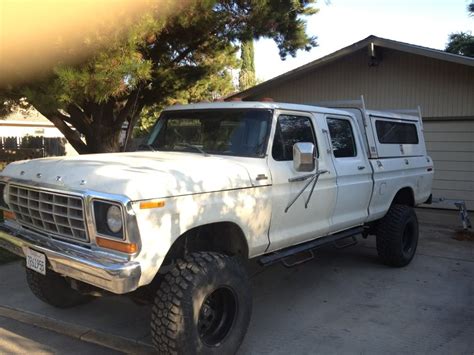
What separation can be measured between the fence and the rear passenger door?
646 inches

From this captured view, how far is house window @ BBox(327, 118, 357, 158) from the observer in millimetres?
5348

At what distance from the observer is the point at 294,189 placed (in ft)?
14.8

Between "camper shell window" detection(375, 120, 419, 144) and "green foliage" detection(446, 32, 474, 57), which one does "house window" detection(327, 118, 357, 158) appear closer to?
"camper shell window" detection(375, 120, 419, 144)

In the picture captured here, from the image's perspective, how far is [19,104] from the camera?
24.5 feet

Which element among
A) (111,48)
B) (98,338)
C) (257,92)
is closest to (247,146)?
(98,338)

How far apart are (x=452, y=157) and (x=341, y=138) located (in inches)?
262

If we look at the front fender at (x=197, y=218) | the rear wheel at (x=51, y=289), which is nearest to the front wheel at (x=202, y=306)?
the front fender at (x=197, y=218)

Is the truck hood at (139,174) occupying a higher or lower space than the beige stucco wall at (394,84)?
lower

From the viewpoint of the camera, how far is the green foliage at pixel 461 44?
70.4ft

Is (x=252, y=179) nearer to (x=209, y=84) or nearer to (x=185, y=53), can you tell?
(x=185, y=53)

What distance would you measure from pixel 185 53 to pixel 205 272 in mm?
5894

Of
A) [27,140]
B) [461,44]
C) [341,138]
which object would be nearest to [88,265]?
[341,138]

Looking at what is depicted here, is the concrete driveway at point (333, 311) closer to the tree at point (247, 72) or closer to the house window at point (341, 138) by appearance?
the house window at point (341, 138)

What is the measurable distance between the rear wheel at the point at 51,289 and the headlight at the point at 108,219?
4.96 ft
